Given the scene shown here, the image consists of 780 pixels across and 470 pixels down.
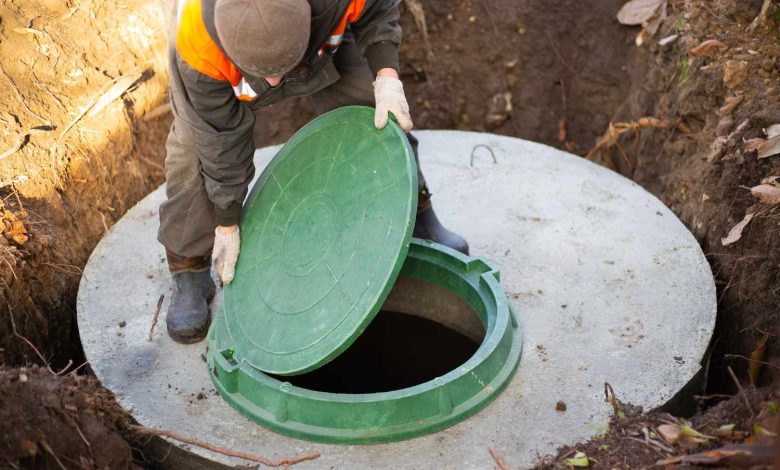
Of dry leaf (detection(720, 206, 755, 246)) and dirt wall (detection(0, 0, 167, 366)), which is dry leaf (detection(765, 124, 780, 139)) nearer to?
dry leaf (detection(720, 206, 755, 246))

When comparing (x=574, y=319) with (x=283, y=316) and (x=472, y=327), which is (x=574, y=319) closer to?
(x=472, y=327)

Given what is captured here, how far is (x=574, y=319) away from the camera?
10.5ft

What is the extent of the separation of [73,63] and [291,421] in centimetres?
232

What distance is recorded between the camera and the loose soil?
→ 3.22 m

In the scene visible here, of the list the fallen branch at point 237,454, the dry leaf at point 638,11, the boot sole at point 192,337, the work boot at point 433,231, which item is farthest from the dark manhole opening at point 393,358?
the dry leaf at point 638,11

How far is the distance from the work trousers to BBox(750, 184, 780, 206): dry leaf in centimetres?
150

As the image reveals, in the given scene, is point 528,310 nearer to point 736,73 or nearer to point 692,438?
point 692,438

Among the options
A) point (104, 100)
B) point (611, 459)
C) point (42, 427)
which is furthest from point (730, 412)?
point (104, 100)

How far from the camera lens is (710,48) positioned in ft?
12.8

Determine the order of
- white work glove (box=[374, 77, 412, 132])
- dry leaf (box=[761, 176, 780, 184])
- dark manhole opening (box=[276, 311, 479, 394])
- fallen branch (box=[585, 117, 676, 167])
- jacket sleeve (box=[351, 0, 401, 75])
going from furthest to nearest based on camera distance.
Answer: fallen branch (box=[585, 117, 676, 167]) < dark manhole opening (box=[276, 311, 479, 394]) < dry leaf (box=[761, 176, 780, 184]) < jacket sleeve (box=[351, 0, 401, 75]) < white work glove (box=[374, 77, 412, 132])

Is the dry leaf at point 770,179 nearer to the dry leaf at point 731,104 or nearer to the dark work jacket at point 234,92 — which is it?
the dry leaf at point 731,104

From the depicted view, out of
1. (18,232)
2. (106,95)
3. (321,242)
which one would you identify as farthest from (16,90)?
(321,242)

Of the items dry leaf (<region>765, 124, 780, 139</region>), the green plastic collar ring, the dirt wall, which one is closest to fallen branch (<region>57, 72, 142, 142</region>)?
the dirt wall

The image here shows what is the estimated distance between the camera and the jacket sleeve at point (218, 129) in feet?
8.75
